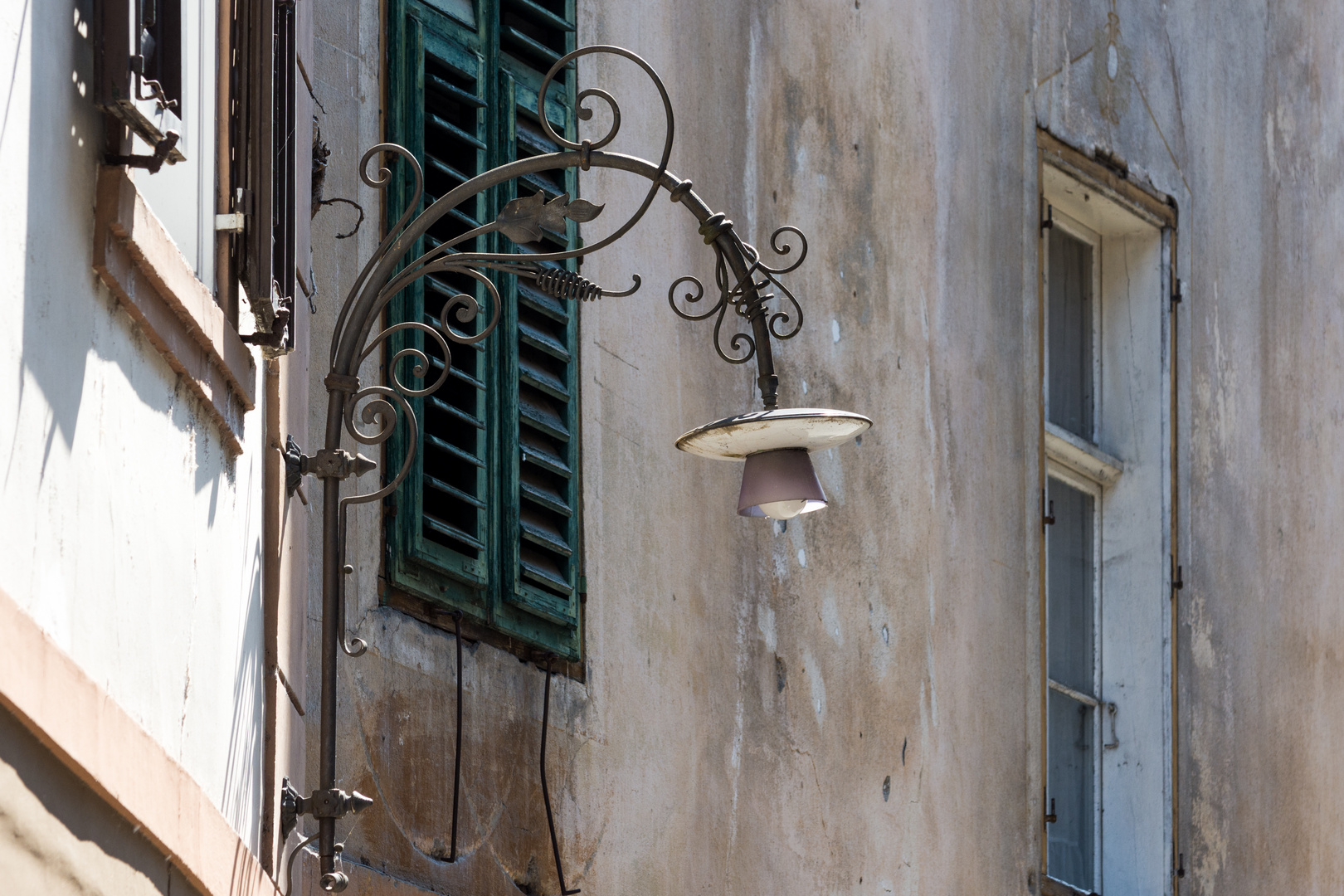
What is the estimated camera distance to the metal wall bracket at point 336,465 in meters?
3.54

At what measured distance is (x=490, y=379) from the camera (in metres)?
4.56

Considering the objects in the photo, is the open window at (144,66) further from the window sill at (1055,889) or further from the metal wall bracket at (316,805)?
the window sill at (1055,889)

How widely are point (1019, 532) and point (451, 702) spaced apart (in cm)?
281

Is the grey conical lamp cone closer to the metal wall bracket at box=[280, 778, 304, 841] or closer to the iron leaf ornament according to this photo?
the iron leaf ornament

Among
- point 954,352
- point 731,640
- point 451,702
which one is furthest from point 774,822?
point 954,352

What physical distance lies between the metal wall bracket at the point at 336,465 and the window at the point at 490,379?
0.67 meters

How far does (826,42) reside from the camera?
6070 mm

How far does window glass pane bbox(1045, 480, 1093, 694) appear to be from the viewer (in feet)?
23.8

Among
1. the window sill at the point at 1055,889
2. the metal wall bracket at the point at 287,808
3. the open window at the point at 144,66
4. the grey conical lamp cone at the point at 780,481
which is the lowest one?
the window sill at the point at 1055,889

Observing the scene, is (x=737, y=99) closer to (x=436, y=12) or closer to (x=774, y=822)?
(x=436, y=12)

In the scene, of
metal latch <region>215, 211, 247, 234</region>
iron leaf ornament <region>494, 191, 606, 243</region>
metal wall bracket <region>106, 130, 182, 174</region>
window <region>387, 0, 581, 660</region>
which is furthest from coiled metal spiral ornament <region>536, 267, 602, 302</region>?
metal wall bracket <region>106, 130, 182, 174</region>

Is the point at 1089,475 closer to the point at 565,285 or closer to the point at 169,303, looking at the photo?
the point at 565,285

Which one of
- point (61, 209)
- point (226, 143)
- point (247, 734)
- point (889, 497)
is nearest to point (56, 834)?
point (61, 209)

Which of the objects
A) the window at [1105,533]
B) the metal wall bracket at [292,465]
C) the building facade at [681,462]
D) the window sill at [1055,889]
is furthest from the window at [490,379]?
the window at [1105,533]
